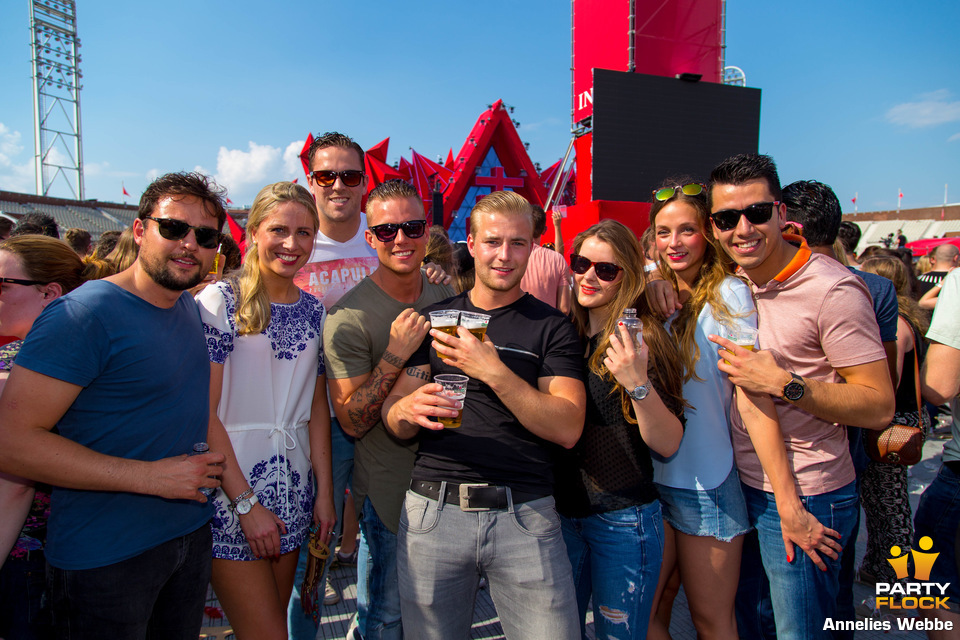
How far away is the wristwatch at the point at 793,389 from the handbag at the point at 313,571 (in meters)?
2.21

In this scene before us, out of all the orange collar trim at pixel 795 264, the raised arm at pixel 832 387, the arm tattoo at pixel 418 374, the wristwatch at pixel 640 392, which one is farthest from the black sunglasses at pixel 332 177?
the orange collar trim at pixel 795 264

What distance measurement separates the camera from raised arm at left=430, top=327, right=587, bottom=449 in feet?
5.93

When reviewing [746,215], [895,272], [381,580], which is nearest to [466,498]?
[381,580]

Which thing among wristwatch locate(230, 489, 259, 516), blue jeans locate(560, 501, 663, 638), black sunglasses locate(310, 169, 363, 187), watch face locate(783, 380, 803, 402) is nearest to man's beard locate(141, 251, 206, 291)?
wristwatch locate(230, 489, 259, 516)

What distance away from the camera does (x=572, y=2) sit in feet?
45.6

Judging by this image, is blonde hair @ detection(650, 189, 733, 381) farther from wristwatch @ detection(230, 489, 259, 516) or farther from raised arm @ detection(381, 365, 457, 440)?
wristwatch @ detection(230, 489, 259, 516)

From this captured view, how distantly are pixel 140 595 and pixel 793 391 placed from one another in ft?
8.61

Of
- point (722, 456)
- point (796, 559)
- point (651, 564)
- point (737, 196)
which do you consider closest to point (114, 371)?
point (651, 564)

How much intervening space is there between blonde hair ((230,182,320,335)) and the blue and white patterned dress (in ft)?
0.15

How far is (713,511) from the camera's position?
85.4 inches

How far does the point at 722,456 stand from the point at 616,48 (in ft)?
43.3

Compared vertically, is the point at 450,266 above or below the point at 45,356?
above

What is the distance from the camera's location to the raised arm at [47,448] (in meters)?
1.64

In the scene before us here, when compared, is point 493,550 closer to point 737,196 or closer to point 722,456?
point 722,456
